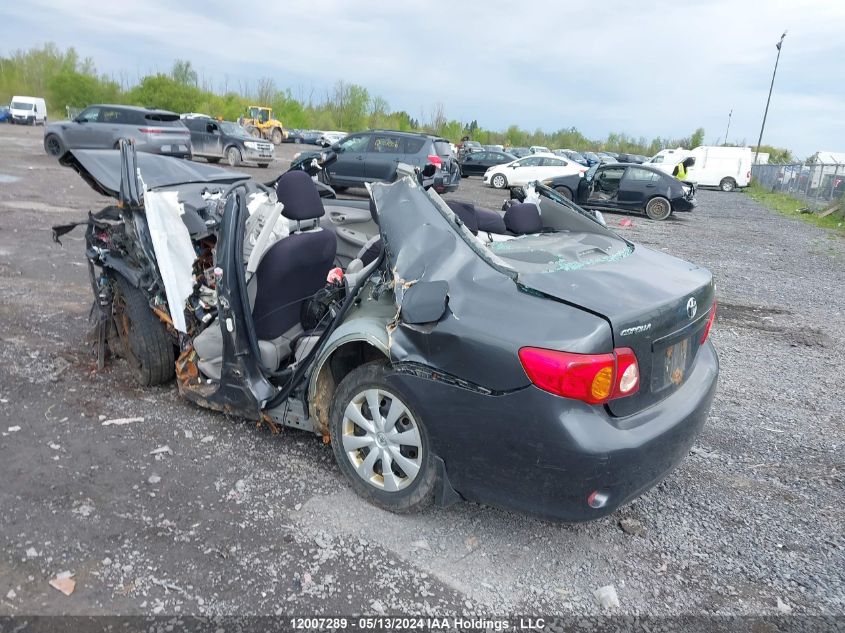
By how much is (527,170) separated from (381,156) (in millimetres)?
8381

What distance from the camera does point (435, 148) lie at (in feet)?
54.4

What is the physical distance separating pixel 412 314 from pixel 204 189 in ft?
7.53

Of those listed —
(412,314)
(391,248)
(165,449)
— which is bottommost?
(165,449)

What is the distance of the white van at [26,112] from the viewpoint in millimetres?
46531

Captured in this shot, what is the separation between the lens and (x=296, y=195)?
350 cm

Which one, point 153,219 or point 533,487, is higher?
point 153,219

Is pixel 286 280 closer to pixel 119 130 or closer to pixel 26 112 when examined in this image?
pixel 119 130

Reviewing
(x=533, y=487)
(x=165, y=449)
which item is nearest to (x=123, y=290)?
(x=165, y=449)

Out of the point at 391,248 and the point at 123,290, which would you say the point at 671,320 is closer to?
the point at 391,248

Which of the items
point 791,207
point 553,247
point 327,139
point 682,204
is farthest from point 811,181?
point 327,139

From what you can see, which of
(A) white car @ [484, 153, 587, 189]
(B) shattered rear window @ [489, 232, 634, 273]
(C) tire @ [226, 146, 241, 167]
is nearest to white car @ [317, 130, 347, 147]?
(C) tire @ [226, 146, 241, 167]

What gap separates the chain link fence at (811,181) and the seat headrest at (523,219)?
20.9 metres

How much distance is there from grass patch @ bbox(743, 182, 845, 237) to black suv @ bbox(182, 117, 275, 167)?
18.8 m

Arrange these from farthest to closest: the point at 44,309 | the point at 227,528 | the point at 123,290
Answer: the point at 44,309, the point at 123,290, the point at 227,528
